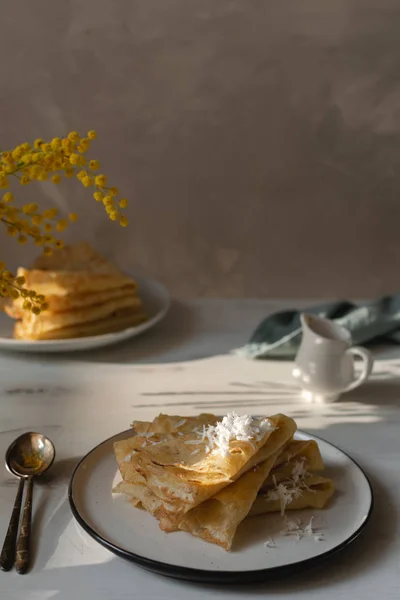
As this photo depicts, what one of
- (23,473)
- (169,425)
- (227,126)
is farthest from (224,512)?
(227,126)

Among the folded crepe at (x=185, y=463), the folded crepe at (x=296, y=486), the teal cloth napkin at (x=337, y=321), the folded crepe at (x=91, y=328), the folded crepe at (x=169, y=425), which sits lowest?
the folded crepe at (x=91, y=328)

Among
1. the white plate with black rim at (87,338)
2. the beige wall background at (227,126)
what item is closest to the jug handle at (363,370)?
the white plate with black rim at (87,338)

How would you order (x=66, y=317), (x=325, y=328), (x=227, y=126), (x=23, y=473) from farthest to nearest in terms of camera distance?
(x=227, y=126) → (x=66, y=317) → (x=325, y=328) → (x=23, y=473)

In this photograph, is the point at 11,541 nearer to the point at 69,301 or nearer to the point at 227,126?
the point at 69,301

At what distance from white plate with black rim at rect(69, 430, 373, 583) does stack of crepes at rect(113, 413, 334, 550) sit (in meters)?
0.01

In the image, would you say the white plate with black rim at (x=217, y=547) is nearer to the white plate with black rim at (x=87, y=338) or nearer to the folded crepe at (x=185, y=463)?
the folded crepe at (x=185, y=463)

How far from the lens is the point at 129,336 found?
1.49m

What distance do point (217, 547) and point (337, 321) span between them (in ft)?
2.42

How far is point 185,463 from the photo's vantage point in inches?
36.2

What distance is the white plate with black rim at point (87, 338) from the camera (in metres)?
1.41

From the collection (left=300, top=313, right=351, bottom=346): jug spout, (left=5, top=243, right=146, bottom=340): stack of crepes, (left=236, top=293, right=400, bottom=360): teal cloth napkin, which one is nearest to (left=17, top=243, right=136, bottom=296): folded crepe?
(left=5, top=243, right=146, bottom=340): stack of crepes

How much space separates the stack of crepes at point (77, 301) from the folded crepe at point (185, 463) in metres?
0.53

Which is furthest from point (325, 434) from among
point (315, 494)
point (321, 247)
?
point (321, 247)

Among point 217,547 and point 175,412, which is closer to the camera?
point 217,547
